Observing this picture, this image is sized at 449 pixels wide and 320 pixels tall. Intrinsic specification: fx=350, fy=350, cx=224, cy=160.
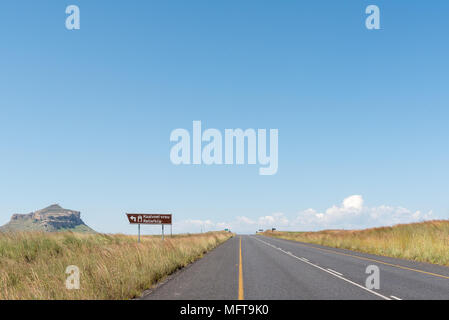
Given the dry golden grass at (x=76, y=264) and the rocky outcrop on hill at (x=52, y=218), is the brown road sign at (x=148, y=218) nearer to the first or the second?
the dry golden grass at (x=76, y=264)

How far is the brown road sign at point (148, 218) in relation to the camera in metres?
26.1

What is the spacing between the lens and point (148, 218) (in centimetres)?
2675

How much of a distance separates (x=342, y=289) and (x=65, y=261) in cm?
918

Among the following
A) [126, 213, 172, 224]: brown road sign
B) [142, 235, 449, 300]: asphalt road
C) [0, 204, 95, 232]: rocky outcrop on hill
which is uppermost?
[126, 213, 172, 224]: brown road sign

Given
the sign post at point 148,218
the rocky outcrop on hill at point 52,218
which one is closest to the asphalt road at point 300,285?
the sign post at point 148,218

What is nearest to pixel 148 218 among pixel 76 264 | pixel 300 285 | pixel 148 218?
pixel 148 218

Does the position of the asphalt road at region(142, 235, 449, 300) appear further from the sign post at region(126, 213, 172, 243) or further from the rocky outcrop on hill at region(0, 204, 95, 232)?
the rocky outcrop on hill at region(0, 204, 95, 232)

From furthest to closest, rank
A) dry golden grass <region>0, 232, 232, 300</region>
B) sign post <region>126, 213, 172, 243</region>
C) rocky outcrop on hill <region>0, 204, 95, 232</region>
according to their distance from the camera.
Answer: rocky outcrop on hill <region>0, 204, 95, 232</region> < sign post <region>126, 213, 172, 243</region> < dry golden grass <region>0, 232, 232, 300</region>

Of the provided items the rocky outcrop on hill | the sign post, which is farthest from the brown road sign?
the rocky outcrop on hill

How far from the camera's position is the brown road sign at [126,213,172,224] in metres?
26.1

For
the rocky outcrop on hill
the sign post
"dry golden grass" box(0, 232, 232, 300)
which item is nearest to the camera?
"dry golden grass" box(0, 232, 232, 300)

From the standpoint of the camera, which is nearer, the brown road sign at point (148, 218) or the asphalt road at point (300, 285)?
the asphalt road at point (300, 285)

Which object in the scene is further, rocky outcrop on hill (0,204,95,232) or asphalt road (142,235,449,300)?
rocky outcrop on hill (0,204,95,232)

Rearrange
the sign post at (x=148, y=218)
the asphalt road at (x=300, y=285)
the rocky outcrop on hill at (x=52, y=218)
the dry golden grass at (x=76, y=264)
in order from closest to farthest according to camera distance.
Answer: the dry golden grass at (x=76, y=264) < the asphalt road at (x=300, y=285) < the sign post at (x=148, y=218) < the rocky outcrop on hill at (x=52, y=218)
